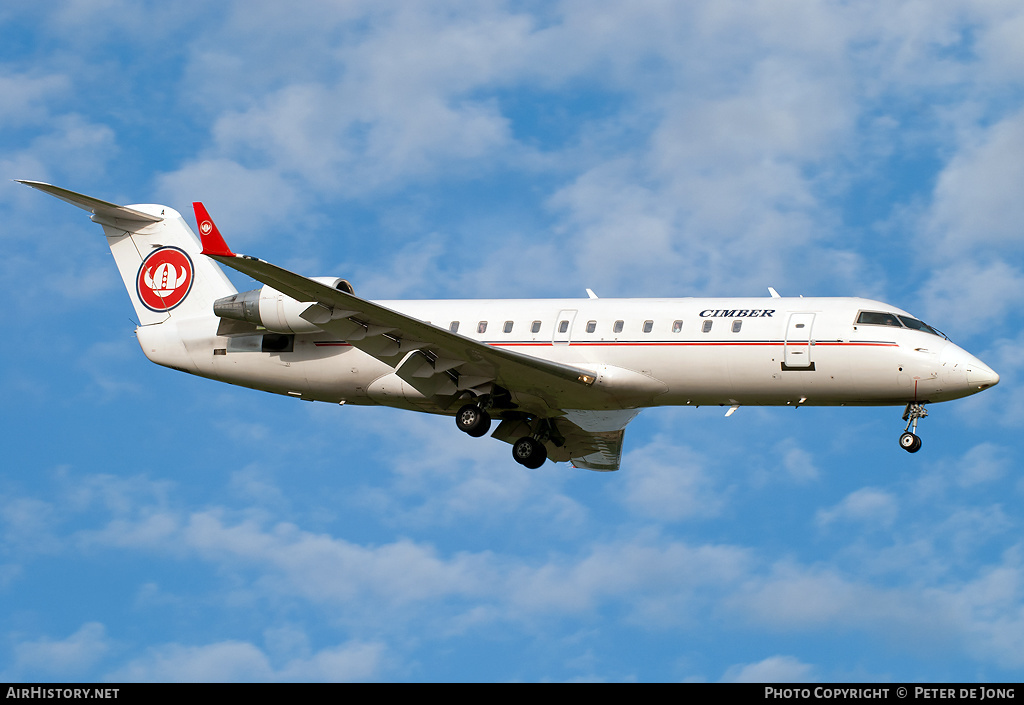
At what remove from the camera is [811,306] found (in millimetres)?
27312

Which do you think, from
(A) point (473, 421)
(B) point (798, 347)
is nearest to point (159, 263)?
(A) point (473, 421)

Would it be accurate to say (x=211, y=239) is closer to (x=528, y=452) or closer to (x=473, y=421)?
(x=473, y=421)

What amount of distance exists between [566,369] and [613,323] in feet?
5.57

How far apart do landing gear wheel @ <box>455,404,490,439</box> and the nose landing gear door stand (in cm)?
644

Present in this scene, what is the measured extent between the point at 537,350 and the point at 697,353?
3428 millimetres

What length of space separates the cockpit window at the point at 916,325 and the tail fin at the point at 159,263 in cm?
1516

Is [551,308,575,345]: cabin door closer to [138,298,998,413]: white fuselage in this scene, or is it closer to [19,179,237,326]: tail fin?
[138,298,998,413]: white fuselage

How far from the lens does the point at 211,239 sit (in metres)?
24.9

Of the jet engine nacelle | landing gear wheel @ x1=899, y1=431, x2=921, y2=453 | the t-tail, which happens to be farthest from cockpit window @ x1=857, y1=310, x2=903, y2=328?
the t-tail

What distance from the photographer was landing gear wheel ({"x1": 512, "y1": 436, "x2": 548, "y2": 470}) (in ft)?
99.6

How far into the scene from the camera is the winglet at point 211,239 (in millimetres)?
24803

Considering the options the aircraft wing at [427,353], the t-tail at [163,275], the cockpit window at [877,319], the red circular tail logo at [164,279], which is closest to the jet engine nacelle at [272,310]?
the aircraft wing at [427,353]
